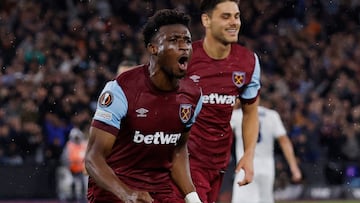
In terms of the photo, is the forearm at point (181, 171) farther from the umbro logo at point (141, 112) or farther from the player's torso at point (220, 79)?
the player's torso at point (220, 79)

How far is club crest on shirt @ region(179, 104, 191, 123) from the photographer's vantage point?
259 inches

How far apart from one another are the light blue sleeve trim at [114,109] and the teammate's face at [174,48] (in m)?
0.34

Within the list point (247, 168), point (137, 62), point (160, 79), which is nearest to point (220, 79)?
point (247, 168)

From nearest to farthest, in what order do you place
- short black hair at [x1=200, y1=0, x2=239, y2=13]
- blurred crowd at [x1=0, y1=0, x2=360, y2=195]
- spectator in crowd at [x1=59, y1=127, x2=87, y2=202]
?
1. short black hair at [x1=200, y1=0, x2=239, y2=13]
2. spectator in crowd at [x1=59, y1=127, x2=87, y2=202]
3. blurred crowd at [x1=0, y1=0, x2=360, y2=195]

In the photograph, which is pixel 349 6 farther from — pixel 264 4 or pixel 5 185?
pixel 5 185

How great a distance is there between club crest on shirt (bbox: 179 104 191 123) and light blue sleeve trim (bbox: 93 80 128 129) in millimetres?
416

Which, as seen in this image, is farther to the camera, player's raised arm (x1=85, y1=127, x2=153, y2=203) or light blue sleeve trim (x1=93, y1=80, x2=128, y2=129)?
light blue sleeve trim (x1=93, y1=80, x2=128, y2=129)

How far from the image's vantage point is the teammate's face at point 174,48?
20.4ft

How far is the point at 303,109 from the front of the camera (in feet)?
66.4

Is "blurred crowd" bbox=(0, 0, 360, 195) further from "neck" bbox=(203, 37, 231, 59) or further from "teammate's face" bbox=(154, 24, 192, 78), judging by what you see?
"teammate's face" bbox=(154, 24, 192, 78)

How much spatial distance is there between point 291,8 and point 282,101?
4.58 metres

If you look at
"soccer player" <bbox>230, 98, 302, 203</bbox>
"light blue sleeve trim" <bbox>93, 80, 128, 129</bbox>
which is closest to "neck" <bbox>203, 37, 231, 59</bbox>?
"light blue sleeve trim" <bbox>93, 80, 128, 129</bbox>

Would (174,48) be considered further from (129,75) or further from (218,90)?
(218,90)

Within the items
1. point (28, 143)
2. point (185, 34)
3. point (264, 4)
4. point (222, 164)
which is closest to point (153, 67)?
point (185, 34)
